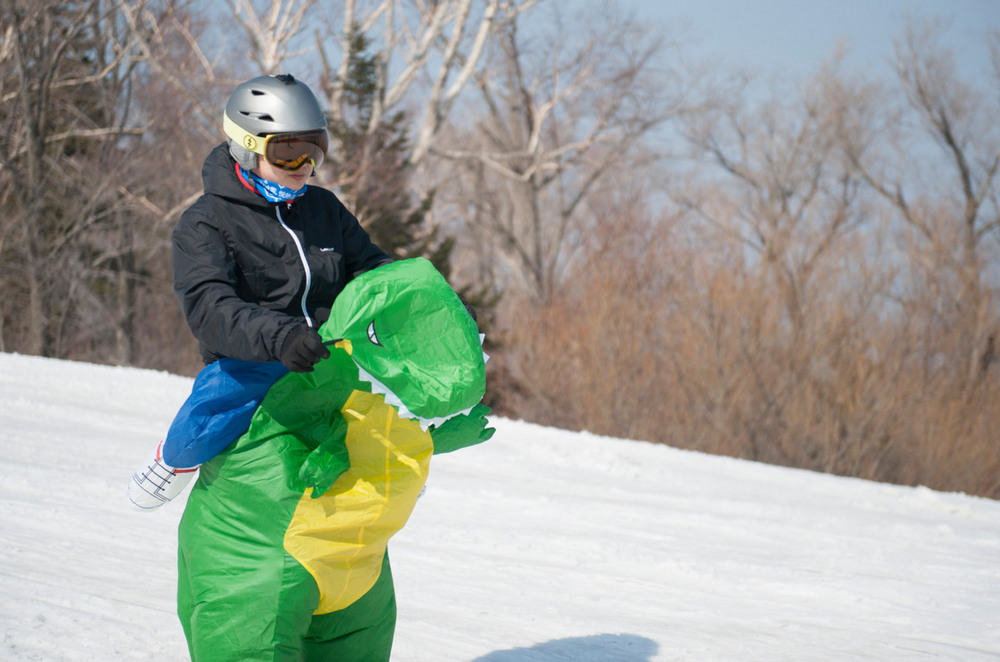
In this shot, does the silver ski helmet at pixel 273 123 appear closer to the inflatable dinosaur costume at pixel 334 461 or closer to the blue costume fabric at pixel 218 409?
the inflatable dinosaur costume at pixel 334 461

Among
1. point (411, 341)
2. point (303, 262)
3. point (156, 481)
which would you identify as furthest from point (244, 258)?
point (156, 481)

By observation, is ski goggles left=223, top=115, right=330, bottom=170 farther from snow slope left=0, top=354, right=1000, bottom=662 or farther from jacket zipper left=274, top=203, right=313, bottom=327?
snow slope left=0, top=354, right=1000, bottom=662

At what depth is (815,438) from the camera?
16469mm

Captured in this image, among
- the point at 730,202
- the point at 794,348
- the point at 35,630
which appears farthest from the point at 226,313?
the point at 730,202

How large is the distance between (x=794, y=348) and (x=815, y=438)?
1537 mm

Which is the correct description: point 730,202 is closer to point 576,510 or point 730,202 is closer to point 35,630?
point 576,510

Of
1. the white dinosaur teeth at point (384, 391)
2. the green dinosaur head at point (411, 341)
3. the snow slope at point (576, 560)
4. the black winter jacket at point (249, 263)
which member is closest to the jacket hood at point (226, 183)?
the black winter jacket at point (249, 263)

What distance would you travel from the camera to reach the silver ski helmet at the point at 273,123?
8.13ft

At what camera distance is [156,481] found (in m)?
2.52

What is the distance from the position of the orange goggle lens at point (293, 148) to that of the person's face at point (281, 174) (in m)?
0.01

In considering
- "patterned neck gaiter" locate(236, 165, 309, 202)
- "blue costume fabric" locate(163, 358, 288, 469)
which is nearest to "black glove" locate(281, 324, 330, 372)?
"blue costume fabric" locate(163, 358, 288, 469)

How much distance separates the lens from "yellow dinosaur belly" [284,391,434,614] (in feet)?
7.72

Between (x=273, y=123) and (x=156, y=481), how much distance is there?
95 centimetres

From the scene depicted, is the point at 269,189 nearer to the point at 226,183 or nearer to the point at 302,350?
the point at 226,183
